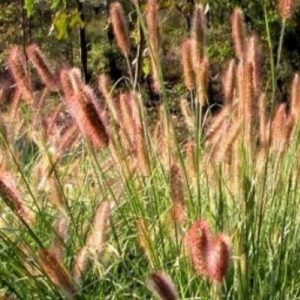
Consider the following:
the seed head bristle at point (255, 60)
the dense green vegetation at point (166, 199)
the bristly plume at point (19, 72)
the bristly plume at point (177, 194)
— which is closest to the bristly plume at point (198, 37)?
the dense green vegetation at point (166, 199)

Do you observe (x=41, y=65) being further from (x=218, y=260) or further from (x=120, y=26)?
(x=218, y=260)

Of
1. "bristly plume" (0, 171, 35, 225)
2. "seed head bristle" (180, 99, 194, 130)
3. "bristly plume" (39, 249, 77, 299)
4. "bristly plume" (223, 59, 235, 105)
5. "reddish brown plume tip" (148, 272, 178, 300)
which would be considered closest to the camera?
"reddish brown plume tip" (148, 272, 178, 300)

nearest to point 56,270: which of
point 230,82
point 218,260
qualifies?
point 218,260

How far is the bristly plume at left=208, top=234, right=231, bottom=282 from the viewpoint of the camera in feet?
4.87

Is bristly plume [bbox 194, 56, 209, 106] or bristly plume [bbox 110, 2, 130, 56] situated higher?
bristly plume [bbox 110, 2, 130, 56]

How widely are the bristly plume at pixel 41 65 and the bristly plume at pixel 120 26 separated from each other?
19 centimetres


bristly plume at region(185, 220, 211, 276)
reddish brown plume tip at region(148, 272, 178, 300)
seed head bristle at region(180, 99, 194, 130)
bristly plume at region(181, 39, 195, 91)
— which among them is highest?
bristly plume at region(181, 39, 195, 91)

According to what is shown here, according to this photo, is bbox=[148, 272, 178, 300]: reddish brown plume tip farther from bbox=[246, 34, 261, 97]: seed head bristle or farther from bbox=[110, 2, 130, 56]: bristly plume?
bbox=[110, 2, 130, 56]: bristly plume

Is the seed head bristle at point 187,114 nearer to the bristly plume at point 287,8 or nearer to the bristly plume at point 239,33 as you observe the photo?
the bristly plume at point 239,33

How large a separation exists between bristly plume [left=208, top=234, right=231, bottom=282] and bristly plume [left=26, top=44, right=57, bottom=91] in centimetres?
87

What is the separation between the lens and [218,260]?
1485mm

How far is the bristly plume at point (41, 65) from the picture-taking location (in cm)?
220

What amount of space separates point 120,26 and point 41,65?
0.22 meters

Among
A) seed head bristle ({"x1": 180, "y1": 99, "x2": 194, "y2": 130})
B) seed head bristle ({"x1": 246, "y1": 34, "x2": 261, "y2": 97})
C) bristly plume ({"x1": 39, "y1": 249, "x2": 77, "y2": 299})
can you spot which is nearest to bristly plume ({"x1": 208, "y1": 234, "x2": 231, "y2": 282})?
bristly plume ({"x1": 39, "y1": 249, "x2": 77, "y2": 299})
